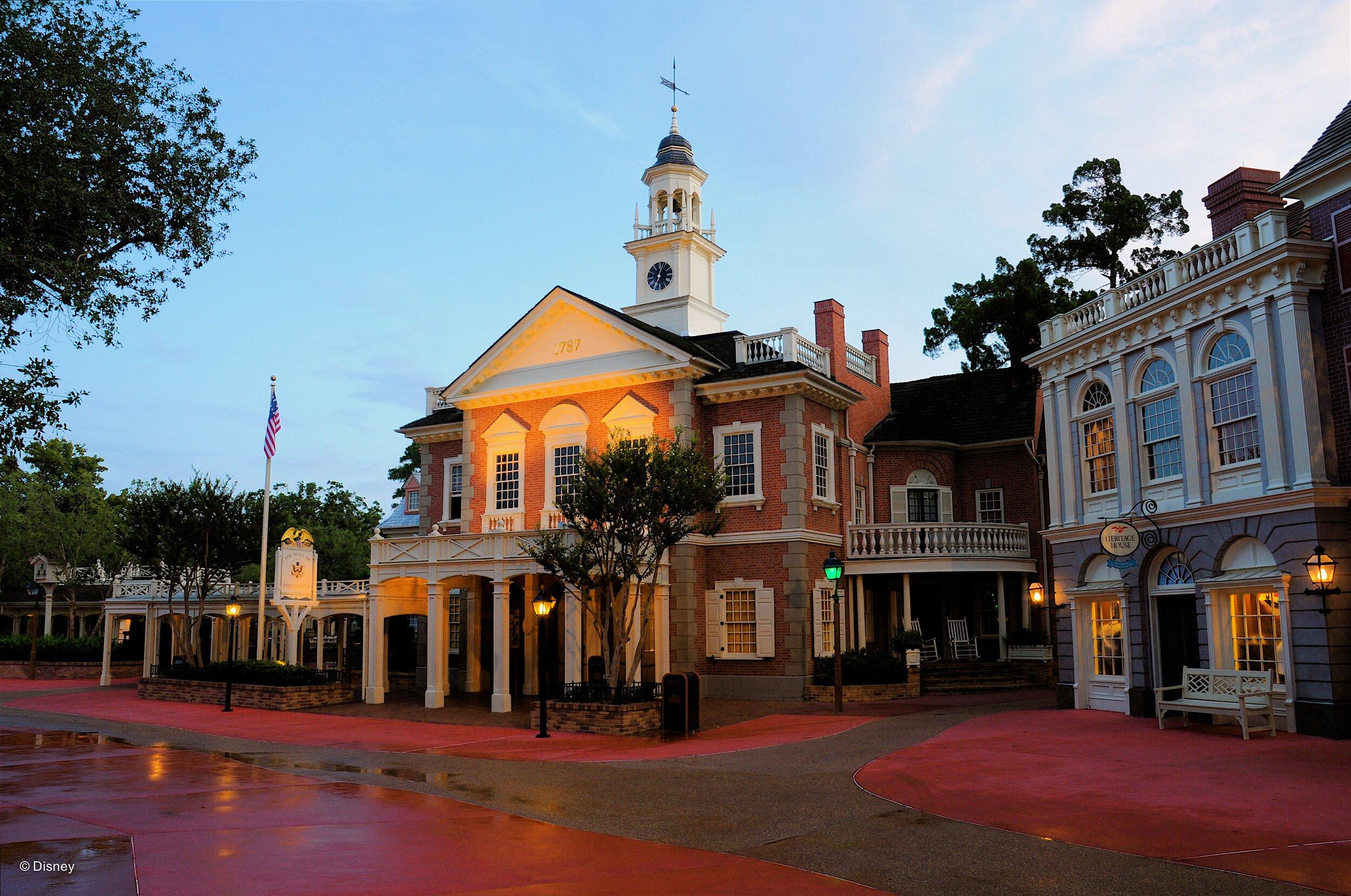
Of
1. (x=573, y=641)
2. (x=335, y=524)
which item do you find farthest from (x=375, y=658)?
(x=335, y=524)

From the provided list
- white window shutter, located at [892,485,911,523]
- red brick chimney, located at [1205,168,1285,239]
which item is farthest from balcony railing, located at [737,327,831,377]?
red brick chimney, located at [1205,168,1285,239]

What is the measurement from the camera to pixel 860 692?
2497 centimetres

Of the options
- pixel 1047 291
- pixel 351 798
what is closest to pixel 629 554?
pixel 351 798

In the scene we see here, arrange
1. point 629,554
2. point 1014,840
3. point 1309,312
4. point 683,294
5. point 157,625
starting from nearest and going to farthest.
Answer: point 1014,840
point 1309,312
point 629,554
point 683,294
point 157,625

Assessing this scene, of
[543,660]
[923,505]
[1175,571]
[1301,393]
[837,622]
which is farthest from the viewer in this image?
[923,505]

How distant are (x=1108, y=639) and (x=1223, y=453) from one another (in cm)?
503

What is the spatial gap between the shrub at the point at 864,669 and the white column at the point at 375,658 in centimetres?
1186

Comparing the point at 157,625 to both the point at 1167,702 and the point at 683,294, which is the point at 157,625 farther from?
the point at 1167,702

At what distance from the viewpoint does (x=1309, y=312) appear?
16.6 m

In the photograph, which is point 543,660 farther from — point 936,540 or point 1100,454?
point 936,540

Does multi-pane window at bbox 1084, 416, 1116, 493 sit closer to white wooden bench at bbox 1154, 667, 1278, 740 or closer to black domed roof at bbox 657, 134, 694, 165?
white wooden bench at bbox 1154, 667, 1278, 740

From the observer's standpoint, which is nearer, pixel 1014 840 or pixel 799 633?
pixel 1014 840

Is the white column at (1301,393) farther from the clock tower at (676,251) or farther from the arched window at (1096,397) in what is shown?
the clock tower at (676,251)

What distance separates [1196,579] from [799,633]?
9.99 m
